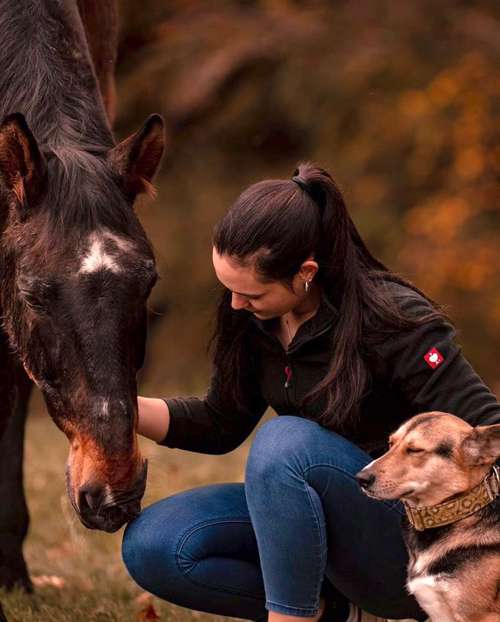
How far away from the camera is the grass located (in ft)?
15.3

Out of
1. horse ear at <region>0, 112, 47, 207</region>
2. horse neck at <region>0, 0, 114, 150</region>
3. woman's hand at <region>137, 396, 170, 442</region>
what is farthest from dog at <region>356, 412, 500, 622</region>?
horse neck at <region>0, 0, 114, 150</region>

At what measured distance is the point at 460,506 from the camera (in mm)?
3445

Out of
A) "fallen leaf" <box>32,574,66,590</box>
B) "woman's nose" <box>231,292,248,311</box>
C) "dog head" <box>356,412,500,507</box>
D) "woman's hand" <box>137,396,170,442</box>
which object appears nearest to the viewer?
"dog head" <box>356,412,500,507</box>

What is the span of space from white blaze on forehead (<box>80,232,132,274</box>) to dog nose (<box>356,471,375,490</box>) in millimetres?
867

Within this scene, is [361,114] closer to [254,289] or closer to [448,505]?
[254,289]

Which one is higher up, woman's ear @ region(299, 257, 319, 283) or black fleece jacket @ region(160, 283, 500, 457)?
woman's ear @ region(299, 257, 319, 283)

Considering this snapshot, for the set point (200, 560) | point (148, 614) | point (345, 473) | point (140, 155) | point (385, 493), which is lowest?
point (148, 614)

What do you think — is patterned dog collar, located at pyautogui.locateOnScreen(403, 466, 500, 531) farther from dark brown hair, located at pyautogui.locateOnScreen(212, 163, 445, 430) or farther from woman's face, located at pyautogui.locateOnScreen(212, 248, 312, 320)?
woman's face, located at pyautogui.locateOnScreen(212, 248, 312, 320)

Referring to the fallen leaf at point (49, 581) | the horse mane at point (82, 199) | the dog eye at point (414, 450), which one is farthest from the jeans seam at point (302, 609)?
the fallen leaf at point (49, 581)

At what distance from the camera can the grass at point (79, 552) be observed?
15.3ft

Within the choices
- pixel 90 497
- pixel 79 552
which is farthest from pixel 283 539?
pixel 79 552

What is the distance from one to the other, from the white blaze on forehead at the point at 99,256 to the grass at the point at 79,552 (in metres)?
0.84

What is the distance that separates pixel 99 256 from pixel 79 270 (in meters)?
0.07

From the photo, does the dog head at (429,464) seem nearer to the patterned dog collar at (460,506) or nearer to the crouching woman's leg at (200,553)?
the patterned dog collar at (460,506)
